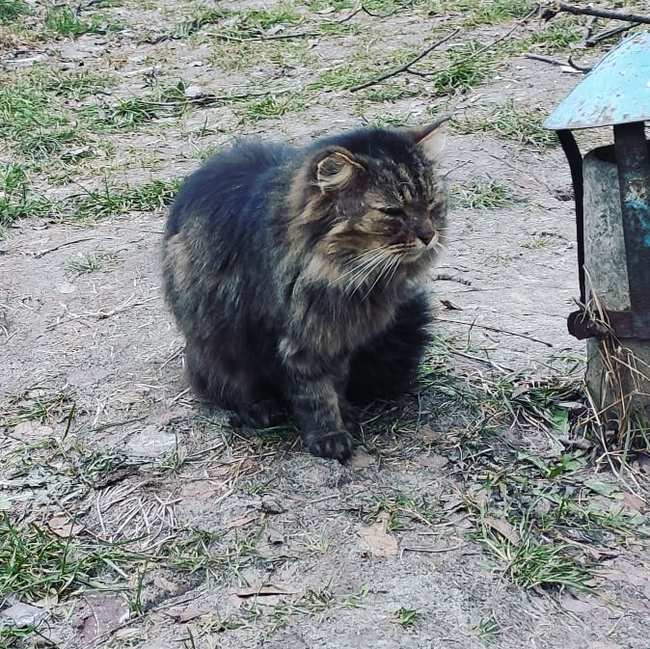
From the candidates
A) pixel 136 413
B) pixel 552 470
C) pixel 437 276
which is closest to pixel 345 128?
pixel 437 276

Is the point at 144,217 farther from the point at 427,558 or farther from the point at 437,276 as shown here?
the point at 427,558

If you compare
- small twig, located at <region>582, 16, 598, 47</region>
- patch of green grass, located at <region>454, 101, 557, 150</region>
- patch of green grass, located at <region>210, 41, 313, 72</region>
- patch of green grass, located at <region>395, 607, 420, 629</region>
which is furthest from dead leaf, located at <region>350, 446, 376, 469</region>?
patch of green grass, located at <region>210, 41, 313, 72</region>

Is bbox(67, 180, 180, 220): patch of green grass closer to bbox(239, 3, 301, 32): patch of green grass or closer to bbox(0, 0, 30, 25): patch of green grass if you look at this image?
bbox(239, 3, 301, 32): patch of green grass

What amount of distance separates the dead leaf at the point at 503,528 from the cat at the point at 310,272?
2.13 feet

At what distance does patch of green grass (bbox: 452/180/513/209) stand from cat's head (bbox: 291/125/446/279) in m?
2.44

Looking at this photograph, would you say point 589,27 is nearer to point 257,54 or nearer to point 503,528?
point 257,54

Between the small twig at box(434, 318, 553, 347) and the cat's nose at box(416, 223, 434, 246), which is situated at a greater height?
the cat's nose at box(416, 223, 434, 246)

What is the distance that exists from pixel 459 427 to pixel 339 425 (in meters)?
0.52

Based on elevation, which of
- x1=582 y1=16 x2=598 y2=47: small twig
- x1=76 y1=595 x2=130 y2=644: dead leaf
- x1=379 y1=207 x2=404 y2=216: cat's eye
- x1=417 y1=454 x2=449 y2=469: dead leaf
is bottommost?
x1=76 y1=595 x2=130 y2=644: dead leaf

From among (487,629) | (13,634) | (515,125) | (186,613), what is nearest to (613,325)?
(487,629)

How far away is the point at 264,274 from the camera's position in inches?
150

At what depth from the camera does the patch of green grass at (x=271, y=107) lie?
7551 mm

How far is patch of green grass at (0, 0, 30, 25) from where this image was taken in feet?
32.7

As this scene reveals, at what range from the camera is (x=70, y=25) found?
966 cm
